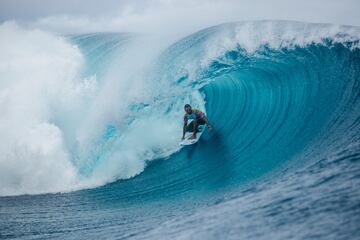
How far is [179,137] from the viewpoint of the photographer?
843cm

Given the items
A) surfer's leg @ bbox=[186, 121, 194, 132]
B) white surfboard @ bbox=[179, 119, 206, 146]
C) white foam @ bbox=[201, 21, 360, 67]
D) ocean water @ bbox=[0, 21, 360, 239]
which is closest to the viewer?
ocean water @ bbox=[0, 21, 360, 239]

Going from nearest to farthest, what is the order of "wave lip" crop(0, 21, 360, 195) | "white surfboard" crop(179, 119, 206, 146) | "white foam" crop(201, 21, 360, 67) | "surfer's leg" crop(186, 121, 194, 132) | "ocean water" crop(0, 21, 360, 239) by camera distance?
"ocean water" crop(0, 21, 360, 239)
"wave lip" crop(0, 21, 360, 195)
"white surfboard" crop(179, 119, 206, 146)
"surfer's leg" crop(186, 121, 194, 132)
"white foam" crop(201, 21, 360, 67)

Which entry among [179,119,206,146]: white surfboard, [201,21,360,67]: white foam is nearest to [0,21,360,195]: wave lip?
[201,21,360,67]: white foam

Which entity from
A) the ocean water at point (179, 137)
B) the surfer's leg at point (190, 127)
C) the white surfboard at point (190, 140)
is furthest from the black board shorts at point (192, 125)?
the ocean water at point (179, 137)

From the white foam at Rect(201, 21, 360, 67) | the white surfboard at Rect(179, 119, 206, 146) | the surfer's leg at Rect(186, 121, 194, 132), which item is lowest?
the white surfboard at Rect(179, 119, 206, 146)

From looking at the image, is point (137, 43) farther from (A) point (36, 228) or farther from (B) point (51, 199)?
(A) point (36, 228)

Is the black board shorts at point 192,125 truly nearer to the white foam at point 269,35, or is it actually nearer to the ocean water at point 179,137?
the ocean water at point 179,137

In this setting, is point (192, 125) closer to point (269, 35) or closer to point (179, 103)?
point (179, 103)

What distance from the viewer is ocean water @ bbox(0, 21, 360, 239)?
352 cm

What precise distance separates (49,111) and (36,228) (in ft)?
15.7

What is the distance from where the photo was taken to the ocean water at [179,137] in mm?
3521

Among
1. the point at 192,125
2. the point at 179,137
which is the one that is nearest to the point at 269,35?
the point at 192,125

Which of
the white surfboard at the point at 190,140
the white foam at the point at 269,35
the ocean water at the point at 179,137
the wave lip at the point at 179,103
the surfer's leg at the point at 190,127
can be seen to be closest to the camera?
the ocean water at the point at 179,137

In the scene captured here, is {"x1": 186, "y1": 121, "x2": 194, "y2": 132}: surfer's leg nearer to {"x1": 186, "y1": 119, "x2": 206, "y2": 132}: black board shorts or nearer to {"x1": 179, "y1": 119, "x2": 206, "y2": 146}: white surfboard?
{"x1": 186, "y1": 119, "x2": 206, "y2": 132}: black board shorts
